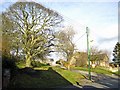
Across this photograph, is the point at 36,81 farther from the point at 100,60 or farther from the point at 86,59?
the point at 100,60

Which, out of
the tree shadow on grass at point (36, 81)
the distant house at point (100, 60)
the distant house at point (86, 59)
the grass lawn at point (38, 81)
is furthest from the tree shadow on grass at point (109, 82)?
the distant house at point (100, 60)

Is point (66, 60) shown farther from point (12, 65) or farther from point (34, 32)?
point (12, 65)

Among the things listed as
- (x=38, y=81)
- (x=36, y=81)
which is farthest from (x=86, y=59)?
(x=36, y=81)

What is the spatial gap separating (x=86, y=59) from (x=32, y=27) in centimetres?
2400

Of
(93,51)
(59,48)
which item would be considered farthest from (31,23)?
(93,51)

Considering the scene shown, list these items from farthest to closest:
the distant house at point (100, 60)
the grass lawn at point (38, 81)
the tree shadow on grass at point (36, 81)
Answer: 1. the distant house at point (100, 60)
2. the tree shadow on grass at point (36, 81)
3. the grass lawn at point (38, 81)

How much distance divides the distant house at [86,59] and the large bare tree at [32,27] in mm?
14378

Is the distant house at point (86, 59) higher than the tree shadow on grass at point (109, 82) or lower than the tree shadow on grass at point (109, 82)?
higher

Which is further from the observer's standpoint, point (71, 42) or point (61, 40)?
point (71, 42)

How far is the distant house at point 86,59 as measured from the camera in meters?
45.8

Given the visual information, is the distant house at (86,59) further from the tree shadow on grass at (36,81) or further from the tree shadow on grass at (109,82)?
the tree shadow on grass at (36,81)

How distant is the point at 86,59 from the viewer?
1932 inches

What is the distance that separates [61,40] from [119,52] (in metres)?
28.8

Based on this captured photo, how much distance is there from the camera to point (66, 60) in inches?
1597
